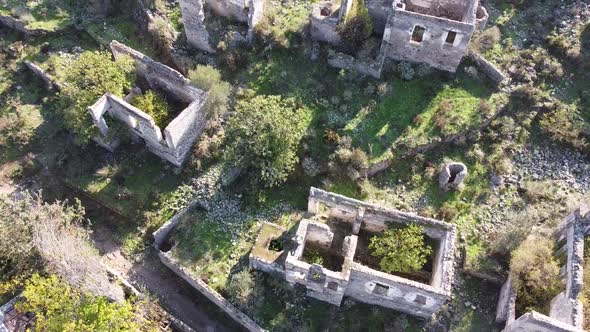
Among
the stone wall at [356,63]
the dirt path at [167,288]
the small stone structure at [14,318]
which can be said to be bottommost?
the dirt path at [167,288]

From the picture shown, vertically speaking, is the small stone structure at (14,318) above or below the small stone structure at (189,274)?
below

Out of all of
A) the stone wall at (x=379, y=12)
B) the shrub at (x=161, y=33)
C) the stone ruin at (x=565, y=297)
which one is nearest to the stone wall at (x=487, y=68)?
the stone wall at (x=379, y=12)

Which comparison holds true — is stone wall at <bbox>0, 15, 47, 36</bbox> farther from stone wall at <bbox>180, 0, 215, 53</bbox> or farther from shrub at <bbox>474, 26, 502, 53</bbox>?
shrub at <bbox>474, 26, 502, 53</bbox>

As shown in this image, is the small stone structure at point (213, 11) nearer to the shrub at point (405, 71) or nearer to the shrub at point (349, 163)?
the shrub at point (405, 71)

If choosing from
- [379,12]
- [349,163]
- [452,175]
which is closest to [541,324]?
[452,175]

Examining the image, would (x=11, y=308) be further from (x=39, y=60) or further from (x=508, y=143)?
(x=508, y=143)

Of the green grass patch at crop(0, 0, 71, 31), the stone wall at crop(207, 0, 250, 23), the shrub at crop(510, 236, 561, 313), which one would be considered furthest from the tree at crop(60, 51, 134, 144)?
the shrub at crop(510, 236, 561, 313)

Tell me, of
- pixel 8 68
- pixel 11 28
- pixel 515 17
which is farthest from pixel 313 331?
pixel 11 28
